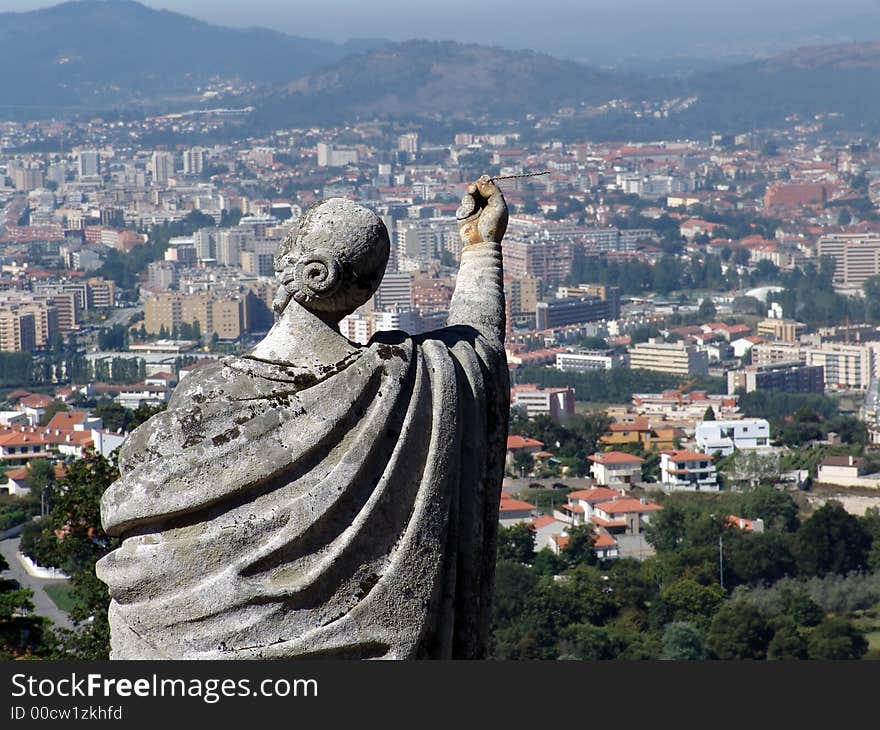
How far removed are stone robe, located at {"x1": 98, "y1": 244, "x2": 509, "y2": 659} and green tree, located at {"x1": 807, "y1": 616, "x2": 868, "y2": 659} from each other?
14935 millimetres

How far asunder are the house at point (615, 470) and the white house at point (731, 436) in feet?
7.85

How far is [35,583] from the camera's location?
64.7ft

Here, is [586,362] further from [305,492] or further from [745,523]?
[305,492]

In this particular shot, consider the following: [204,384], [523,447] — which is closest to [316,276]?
[204,384]

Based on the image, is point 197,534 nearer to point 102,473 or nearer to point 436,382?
point 436,382

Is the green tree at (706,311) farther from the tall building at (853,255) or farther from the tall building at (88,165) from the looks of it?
the tall building at (88,165)

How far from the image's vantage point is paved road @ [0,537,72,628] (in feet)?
57.9

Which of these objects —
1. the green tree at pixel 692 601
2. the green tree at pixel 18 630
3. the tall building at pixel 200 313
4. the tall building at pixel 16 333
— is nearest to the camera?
the green tree at pixel 18 630

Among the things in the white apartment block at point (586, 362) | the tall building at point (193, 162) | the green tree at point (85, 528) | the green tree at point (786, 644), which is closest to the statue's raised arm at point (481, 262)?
the green tree at point (85, 528)

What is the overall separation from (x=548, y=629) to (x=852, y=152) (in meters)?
90.0

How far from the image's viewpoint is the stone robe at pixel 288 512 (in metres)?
2.23

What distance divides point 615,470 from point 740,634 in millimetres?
13469

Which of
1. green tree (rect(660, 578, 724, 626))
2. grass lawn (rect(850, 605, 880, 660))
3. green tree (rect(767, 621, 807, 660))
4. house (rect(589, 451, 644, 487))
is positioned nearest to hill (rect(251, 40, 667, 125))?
house (rect(589, 451, 644, 487))

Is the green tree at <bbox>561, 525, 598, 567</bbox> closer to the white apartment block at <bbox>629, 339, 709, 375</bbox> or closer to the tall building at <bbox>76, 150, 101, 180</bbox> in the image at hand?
the white apartment block at <bbox>629, 339, 709, 375</bbox>
